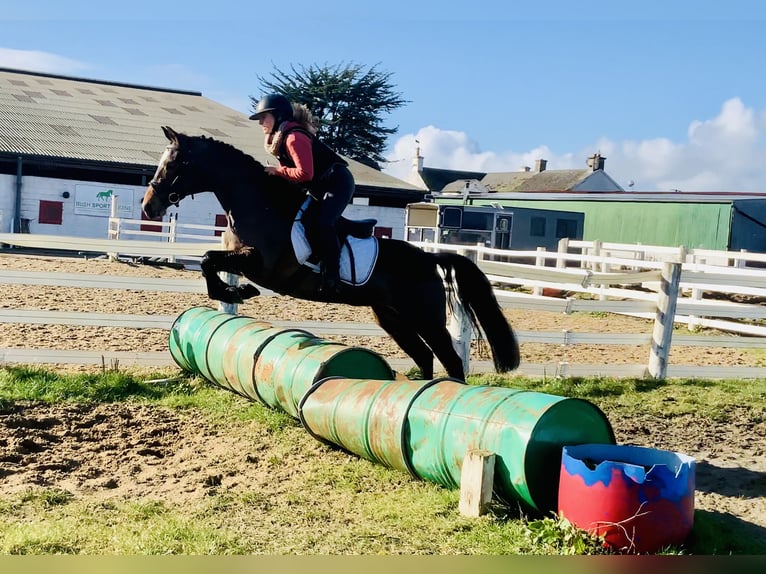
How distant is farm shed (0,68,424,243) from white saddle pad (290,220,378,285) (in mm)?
16804

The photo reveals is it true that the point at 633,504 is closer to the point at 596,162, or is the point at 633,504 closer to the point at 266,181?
the point at 266,181

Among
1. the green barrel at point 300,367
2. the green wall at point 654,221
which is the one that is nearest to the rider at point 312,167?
the green barrel at point 300,367

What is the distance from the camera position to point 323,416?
4.88 metres

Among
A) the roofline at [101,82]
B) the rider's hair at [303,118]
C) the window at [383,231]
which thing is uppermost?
the roofline at [101,82]

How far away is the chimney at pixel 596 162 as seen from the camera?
171ft

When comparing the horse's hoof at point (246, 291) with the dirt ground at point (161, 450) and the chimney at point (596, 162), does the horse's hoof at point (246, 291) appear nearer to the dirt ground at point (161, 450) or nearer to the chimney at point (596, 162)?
the dirt ground at point (161, 450)

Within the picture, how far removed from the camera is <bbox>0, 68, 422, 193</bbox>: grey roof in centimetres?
2526

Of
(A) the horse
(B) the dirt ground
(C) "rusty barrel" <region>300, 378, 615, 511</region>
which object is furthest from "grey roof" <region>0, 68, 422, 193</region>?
(C) "rusty barrel" <region>300, 378, 615, 511</region>

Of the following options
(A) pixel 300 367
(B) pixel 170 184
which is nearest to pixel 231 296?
(A) pixel 300 367

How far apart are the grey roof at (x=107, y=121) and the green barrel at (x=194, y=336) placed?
19079 mm

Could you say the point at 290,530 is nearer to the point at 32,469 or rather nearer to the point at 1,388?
the point at 32,469

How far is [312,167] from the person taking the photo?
17.9 feet

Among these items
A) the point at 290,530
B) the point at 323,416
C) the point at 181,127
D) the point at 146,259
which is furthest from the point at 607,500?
the point at 181,127

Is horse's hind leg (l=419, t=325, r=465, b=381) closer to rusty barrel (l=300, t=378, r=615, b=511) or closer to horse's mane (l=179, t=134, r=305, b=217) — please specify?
rusty barrel (l=300, t=378, r=615, b=511)
